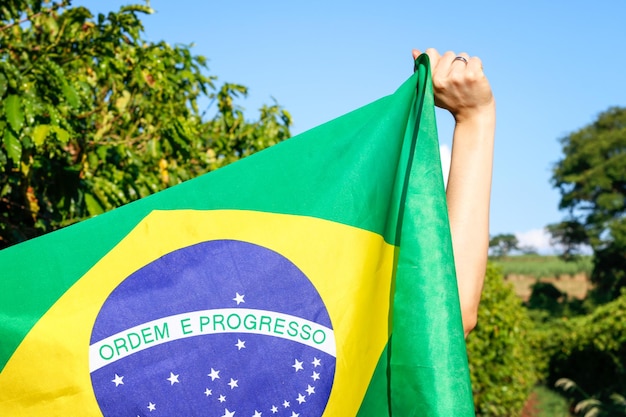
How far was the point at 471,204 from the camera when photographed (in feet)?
6.12

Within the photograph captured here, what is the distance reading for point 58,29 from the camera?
4949mm

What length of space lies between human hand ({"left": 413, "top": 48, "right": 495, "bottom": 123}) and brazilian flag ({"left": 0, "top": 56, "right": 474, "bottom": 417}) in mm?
73

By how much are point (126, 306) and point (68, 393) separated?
8.9 inches

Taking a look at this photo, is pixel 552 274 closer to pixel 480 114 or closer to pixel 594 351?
pixel 594 351

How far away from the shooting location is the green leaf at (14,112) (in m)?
3.27

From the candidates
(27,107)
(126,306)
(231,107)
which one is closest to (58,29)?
(27,107)

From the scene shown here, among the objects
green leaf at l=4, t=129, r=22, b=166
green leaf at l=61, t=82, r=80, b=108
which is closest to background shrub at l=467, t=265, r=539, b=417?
green leaf at l=61, t=82, r=80, b=108

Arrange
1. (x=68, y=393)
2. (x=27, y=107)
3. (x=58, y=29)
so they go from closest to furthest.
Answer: (x=68, y=393), (x=27, y=107), (x=58, y=29)

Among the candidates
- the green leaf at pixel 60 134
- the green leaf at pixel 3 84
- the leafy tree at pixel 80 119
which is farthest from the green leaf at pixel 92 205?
the green leaf at pixel 3 84

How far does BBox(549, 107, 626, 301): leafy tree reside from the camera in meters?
34.6

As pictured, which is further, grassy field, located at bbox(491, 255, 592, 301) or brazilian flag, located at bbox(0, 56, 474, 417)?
grassy field, located at bbox(491, 255, 592, 301)

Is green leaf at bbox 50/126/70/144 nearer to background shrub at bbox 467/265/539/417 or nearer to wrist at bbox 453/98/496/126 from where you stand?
wrist at bbox 453/98/496/126

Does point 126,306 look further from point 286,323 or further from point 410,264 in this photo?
point 410,264

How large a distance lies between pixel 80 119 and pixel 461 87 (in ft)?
10.8
